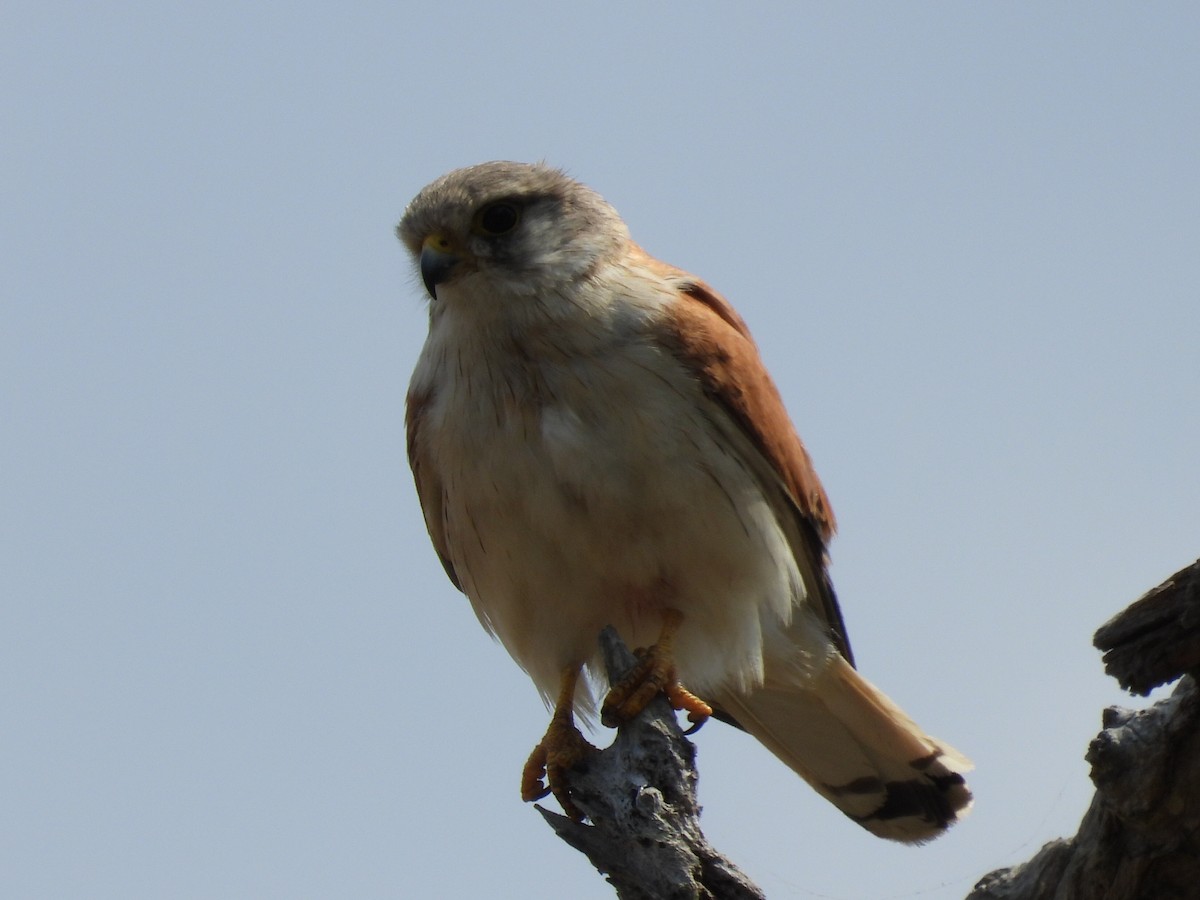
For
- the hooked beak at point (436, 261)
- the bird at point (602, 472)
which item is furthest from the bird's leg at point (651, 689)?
the hooked beak at point (436, 261)

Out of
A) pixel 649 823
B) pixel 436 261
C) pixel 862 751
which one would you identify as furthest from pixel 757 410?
pixel 649 823

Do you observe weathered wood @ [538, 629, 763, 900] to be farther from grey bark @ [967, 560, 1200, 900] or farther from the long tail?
the long tail

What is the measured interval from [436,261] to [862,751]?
2.16 meters

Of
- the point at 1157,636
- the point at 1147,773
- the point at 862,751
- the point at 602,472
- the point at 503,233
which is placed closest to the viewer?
the point at 1147,773

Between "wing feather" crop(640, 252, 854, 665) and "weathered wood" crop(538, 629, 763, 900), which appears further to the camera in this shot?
"wing feather" crop(640, 252, 854, 665)

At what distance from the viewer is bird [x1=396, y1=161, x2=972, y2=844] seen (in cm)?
398

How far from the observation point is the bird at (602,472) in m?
3.98

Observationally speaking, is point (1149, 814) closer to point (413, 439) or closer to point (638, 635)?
point (638, 635)

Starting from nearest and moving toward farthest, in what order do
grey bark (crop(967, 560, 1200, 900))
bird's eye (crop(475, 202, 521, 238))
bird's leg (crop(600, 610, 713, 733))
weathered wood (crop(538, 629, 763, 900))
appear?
grey bark (crop(967, 560, 1200, 900)) → weathered wood (crop(538, 629, 763, 900)) → bird's leg (crop(600, 610, 713, 733)) → bird's eye (crop(475, 202, 521, 238))

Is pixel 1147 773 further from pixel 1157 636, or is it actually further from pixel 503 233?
pixel 503 233

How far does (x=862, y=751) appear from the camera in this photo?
4914 millimetres

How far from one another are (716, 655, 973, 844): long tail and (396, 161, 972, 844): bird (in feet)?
0.05

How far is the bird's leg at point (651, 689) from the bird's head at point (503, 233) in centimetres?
110

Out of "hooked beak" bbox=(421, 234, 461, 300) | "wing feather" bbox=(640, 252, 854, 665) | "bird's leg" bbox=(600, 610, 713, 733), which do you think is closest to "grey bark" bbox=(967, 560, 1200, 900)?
"bird's leg" bbox=(600, 610, 713, 733)
